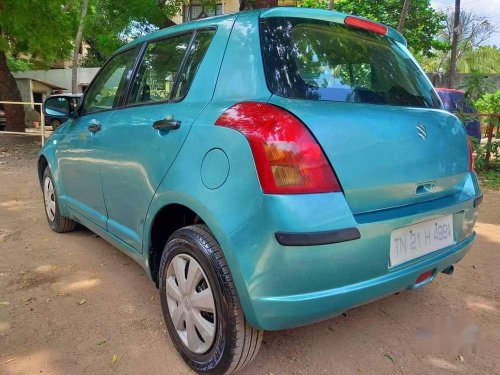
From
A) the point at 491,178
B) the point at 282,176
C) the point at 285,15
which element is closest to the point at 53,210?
the point at 285,15

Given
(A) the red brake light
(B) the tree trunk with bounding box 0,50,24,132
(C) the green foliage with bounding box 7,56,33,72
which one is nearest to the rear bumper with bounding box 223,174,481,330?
(A) the red brake light

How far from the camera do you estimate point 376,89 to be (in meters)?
2.11

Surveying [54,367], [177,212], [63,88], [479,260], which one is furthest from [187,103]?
[63,88]

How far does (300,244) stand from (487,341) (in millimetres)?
1519

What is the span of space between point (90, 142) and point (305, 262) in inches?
80.6

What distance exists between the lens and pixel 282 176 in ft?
5.28

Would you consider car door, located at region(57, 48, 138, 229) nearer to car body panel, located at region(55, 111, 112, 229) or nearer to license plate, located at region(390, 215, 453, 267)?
car body panel, located at region(55, 111, 112, 229)

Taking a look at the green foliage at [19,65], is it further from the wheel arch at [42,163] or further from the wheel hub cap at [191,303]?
the wheel hub cap at [191,303]

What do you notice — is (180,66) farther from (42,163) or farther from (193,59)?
(42,163)

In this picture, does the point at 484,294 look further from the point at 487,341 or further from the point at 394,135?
the point at 394,135

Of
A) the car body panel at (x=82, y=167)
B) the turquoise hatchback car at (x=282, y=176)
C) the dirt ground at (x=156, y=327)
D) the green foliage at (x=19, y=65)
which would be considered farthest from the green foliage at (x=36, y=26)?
the green foliage at (x=19, y=65)

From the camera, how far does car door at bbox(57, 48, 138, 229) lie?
9.59ft

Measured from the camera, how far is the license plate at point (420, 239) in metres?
1.82

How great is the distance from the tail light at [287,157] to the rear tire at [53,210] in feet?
9.27
